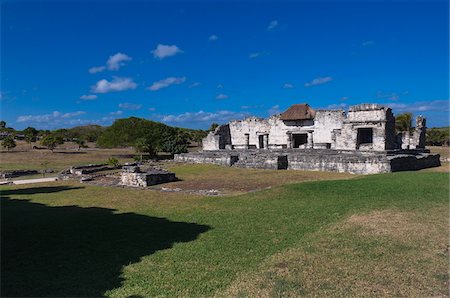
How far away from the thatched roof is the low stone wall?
5.88m

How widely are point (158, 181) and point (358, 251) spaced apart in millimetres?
11940

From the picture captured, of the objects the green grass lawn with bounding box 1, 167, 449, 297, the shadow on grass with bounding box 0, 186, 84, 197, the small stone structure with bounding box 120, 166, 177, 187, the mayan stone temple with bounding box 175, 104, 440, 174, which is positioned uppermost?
the mayan stone temple with bounding box 175, 104, 440, 174

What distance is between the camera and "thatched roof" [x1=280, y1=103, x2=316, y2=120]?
1161 inches

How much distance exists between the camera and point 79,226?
831cm

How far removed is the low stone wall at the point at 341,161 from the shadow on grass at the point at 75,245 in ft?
40.1

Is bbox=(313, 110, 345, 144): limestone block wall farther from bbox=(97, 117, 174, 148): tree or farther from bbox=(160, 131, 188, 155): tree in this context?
bbox=(97, 117, 174, 148): tree

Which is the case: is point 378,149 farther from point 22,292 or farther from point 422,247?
point 22,292

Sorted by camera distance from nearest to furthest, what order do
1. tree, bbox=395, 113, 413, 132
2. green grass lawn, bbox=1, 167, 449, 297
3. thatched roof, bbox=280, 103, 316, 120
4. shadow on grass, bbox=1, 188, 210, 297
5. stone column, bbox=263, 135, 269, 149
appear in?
1. green grass lawn, bbox=1, 167, 449, 297
2. shadow on grass, bbox=1, 188, 210, 297
3. thatched roof, bbox=280, 103, 316, 120
4. stone column, bbox=263, 135, 269, 149
5. tree, bbox=395, 113, 413, 132

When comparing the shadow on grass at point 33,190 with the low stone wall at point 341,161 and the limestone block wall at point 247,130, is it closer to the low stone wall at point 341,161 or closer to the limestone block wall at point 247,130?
the low stone wall at point 341,161

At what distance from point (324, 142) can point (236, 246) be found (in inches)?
918

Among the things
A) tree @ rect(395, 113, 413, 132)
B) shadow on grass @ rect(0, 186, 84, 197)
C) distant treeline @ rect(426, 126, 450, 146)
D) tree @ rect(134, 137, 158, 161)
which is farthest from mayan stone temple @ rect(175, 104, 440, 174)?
tree @ rect(395, 113, 413, 132)

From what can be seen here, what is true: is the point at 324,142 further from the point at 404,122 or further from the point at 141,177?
the point at 404,122

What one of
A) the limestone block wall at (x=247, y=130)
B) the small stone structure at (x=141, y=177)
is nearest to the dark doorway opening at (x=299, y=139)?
the limestone block wall at (x=247, y=130)

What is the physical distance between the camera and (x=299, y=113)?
2995 cm
